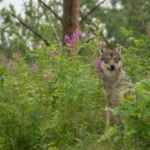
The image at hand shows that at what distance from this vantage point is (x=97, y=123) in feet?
15.1

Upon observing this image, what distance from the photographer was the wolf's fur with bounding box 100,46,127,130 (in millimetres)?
4785

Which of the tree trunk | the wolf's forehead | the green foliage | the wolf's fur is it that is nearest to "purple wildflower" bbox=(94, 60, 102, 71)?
the wolf's fur

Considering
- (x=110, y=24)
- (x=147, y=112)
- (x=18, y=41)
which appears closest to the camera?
(x=147, y=112)

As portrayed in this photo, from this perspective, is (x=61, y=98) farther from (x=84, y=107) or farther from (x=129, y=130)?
(x=129, y=130)

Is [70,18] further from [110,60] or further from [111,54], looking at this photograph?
[110,60]

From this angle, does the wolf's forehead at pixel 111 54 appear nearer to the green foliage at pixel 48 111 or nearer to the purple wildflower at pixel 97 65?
the purple wildflower at pixel 97 65

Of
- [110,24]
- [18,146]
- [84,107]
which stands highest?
[110,24]

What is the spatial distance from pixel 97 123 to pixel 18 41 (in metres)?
9.50

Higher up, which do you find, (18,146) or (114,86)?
(114,86)

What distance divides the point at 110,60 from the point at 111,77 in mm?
390

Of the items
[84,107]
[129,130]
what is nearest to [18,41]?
[84,107]

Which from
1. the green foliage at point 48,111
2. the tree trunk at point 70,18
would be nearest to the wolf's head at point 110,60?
the green foliage at point 48,111

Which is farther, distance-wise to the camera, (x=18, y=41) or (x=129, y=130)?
(x=18, y=41)

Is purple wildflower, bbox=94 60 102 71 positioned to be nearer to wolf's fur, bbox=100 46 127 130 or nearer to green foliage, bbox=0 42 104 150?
wolf's fur, bbox=100 46 127 130
